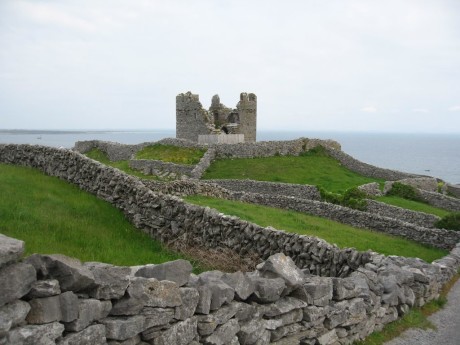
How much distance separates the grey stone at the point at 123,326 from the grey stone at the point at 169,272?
0.73 m

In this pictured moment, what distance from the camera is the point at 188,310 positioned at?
7043 mm

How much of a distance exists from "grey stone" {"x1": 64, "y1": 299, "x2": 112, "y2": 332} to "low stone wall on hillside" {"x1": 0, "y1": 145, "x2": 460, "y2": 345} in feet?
0.05

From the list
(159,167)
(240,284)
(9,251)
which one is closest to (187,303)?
(240,284)

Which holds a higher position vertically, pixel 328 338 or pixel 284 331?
pixel 284 331

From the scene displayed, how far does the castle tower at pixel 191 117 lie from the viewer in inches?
2205

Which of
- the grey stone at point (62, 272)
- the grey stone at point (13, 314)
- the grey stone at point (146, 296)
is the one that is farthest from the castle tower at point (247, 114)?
the grey stone at point (13, 314)

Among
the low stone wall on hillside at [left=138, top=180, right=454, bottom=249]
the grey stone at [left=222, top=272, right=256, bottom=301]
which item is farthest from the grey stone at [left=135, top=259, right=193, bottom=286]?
the low stone wall on hillside at [left=138, top=180, right=454, bottom=249]

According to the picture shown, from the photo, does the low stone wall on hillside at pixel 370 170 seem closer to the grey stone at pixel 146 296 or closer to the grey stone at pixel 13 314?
the grey stone at pixel 146 296

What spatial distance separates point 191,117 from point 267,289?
49.2 meters

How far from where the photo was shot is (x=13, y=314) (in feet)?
17.1

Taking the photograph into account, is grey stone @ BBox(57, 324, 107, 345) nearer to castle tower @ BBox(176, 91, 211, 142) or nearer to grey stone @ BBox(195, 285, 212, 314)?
grey stone @ BBox(195, 285, 212, 314)

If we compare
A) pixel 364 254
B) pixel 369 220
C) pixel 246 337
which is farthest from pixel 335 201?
pixel 246 337

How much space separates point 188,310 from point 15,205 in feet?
27.3

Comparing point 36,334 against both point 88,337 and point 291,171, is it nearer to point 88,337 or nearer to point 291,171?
point 88,337
